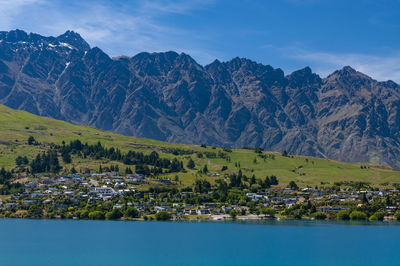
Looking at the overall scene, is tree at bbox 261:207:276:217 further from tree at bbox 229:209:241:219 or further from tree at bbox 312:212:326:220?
tree at bbox 312:212:326:220

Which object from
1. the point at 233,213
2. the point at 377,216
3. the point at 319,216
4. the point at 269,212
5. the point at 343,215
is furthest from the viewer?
the point at 269,212

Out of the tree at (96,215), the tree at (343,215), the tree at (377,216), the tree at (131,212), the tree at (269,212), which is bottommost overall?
the tree at (96,215)

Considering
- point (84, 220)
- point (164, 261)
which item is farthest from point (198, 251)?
point (84, 220)

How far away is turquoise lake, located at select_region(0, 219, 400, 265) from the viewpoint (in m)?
94.6

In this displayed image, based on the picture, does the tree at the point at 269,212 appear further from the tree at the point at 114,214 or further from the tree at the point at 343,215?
the tree at the point at 114,214

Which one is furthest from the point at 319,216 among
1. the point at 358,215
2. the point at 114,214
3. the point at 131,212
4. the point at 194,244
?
the point at 194,244

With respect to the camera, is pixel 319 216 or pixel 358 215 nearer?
pixel 358 215

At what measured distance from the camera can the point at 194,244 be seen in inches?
4429

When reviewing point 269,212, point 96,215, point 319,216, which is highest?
point 319,216

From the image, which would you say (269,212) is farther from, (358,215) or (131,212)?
(131,212)

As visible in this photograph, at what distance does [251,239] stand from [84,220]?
66.8 meters

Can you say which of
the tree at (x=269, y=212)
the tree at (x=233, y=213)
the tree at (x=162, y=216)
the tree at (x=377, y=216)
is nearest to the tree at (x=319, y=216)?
the tree at (x=269, y=212)

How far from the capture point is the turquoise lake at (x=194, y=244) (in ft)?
310

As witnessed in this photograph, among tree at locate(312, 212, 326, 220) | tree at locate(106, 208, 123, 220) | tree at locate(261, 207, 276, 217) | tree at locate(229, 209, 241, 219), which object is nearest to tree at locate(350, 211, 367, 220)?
tree at locate(312, 212, 326, 220)
